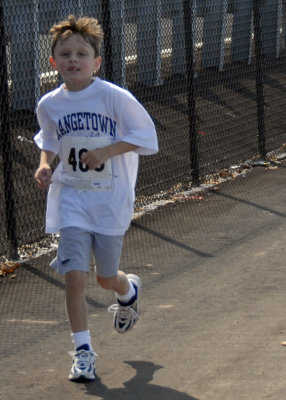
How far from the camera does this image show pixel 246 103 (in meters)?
11.1

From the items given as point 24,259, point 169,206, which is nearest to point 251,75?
point 169,206

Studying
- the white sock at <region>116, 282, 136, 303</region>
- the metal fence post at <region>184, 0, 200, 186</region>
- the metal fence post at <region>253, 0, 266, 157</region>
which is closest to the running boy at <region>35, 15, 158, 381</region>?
the white sock at <region>116, 282, 136, 303</region>

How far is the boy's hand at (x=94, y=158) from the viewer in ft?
15.9

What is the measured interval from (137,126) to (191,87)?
15.0 ft

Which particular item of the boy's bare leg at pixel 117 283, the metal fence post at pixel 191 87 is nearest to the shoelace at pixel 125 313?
the boy's bare leg at pixel 117 283

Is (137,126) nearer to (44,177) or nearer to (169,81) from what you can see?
(44,177)

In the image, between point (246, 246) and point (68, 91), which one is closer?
point (68, 91)

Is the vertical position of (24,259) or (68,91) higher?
(68,91)

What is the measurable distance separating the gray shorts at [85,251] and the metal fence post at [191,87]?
4599 millimetres

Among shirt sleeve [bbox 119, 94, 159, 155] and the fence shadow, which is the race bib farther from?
the fence shadow

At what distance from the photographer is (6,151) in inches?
282

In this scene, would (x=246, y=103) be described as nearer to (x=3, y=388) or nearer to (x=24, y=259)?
(x=24, y=259)

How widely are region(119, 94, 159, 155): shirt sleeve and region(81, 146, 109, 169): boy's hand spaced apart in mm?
157

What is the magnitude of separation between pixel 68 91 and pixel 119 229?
75 cm
